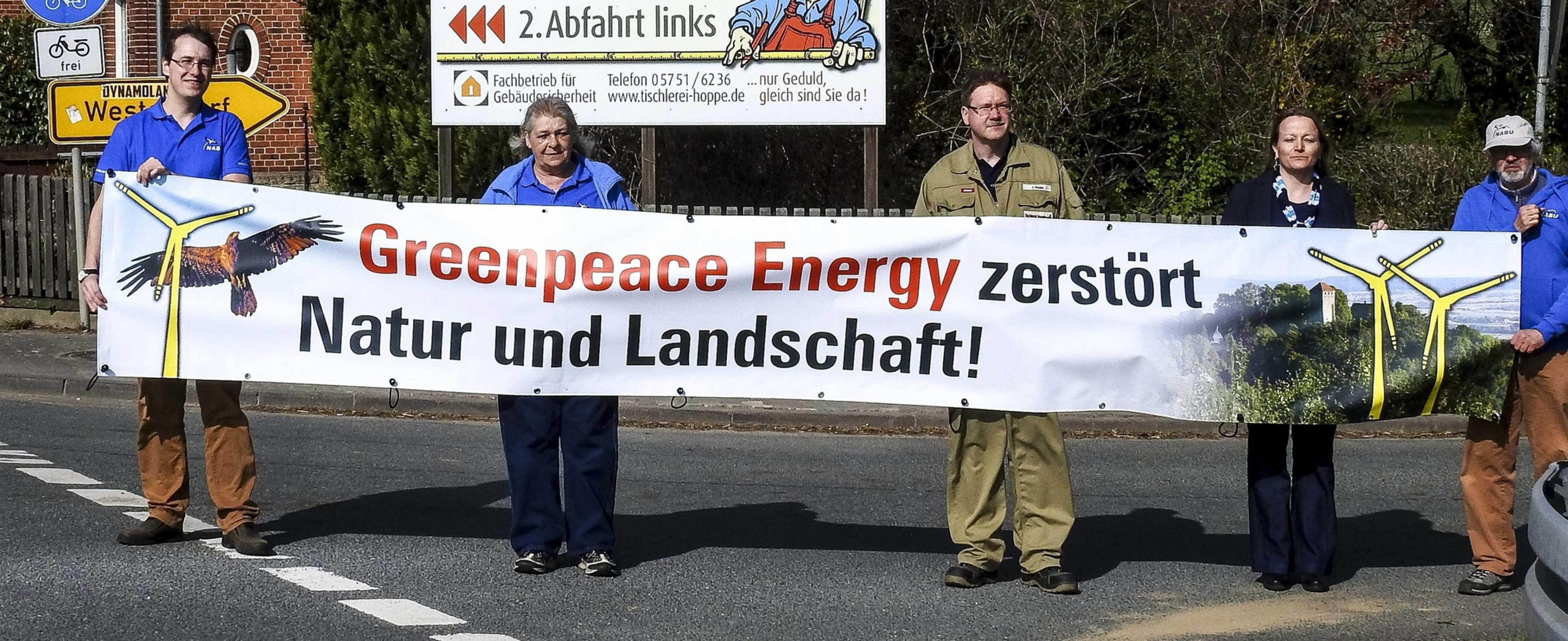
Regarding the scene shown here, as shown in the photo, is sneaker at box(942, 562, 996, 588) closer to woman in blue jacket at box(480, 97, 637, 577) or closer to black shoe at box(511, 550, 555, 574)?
woman in blue jacket at box(480, 97, 637, 577)

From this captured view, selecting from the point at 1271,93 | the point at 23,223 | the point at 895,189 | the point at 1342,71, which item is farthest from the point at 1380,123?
the point at 23,223

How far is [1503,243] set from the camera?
643 centimetres

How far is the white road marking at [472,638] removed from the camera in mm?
5797

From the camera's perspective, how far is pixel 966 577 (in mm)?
6617

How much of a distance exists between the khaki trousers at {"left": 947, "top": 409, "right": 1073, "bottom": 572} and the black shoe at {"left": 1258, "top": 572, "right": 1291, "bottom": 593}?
756 mm

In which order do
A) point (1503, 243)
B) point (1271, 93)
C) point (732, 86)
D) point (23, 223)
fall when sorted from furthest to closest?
point (1271, 93), point (23, 223), point (732, 86), point (1503, 243)

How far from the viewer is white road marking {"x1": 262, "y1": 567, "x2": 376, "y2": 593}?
6.49 metres

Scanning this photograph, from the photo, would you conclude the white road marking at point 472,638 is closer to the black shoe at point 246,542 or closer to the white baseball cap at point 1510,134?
the black shoe at point 246,542

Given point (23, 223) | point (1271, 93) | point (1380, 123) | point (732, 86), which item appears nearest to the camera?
point (732, 86)

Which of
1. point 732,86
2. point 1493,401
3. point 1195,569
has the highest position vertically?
point 732,86

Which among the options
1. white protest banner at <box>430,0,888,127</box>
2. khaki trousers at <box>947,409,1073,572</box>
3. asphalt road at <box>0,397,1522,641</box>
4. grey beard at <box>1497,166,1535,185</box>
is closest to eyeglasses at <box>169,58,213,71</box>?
asphalt road at <box>0,397,1522,641</box>

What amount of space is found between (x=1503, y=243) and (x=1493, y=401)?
1.86 feet

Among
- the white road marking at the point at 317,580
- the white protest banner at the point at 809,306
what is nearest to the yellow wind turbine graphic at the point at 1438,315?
the white protest banner at the point at 809,306

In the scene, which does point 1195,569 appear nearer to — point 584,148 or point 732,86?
point 584,148
